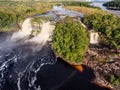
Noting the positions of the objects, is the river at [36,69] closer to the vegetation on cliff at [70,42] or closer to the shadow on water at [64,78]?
the shadow on water at [64,78]

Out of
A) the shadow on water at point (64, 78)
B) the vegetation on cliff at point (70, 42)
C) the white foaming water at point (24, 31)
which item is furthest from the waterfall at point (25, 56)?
the vegetation on cliff at point (70, 42)

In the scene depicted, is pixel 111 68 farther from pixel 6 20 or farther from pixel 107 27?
pixel 6 20

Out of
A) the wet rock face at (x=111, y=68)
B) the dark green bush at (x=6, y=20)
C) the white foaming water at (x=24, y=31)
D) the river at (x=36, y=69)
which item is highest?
the dark green bush at (x=6, y=20)

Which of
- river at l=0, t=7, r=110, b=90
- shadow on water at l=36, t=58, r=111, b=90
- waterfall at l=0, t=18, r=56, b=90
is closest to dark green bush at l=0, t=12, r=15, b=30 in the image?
waterfall at l=0, t=18, r=56, b=90

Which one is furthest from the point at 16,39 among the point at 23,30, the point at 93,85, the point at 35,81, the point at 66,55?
the point at 93,85

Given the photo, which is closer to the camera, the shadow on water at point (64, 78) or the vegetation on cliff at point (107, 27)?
the shadow on water at point (64, 78)

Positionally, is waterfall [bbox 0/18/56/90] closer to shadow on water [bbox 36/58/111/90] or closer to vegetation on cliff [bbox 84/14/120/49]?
shadow on water [bbox 36/58/111/90]
